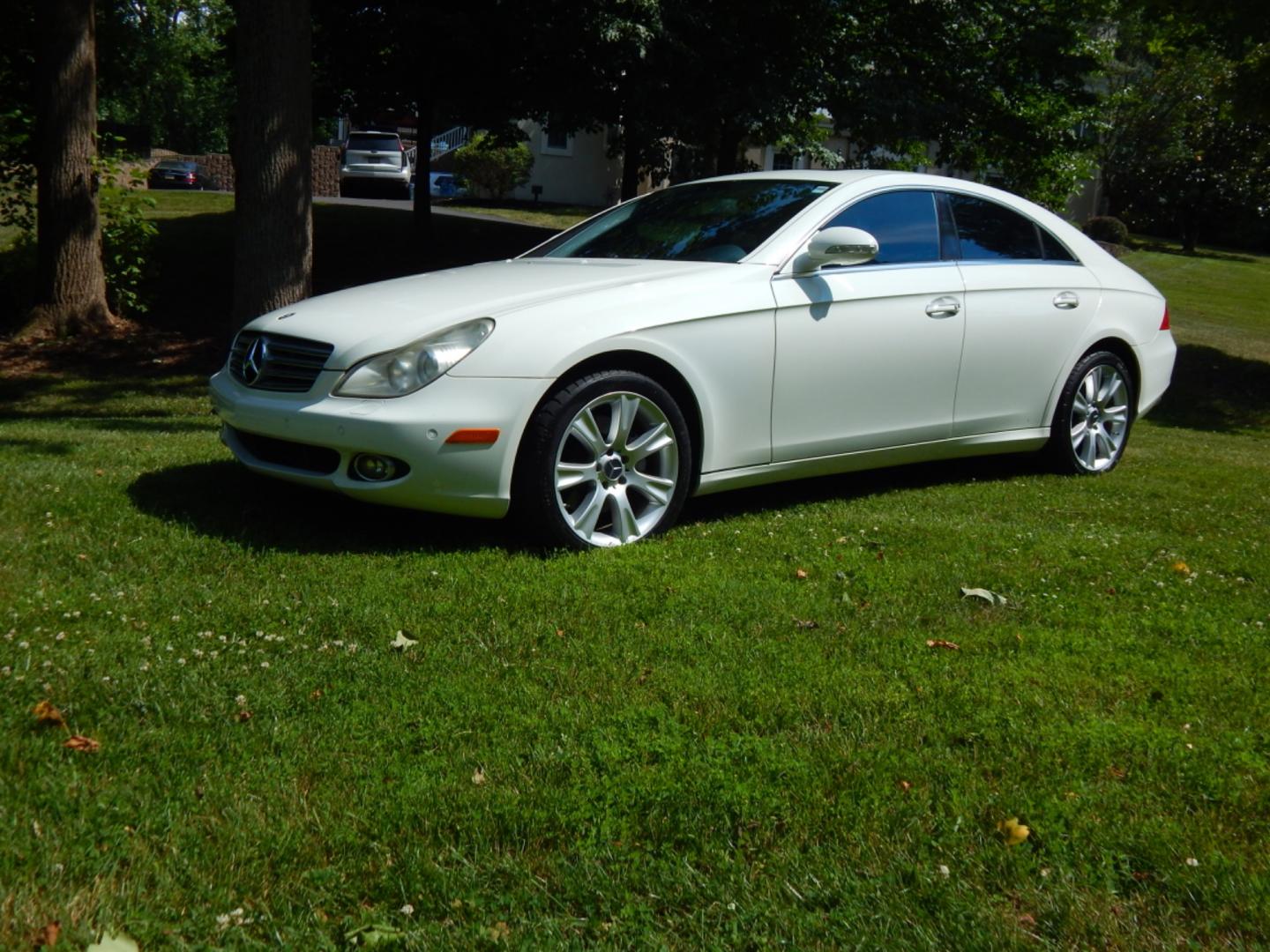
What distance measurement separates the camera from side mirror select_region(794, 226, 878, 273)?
19.4 feet

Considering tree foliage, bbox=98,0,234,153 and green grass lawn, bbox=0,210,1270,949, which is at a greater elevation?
tree foliage, bbox=98,0,234,153

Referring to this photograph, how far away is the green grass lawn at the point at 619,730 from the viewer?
2.72m

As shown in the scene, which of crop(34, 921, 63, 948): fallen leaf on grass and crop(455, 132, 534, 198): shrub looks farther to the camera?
crop(455, 132, 534, 198): shrub

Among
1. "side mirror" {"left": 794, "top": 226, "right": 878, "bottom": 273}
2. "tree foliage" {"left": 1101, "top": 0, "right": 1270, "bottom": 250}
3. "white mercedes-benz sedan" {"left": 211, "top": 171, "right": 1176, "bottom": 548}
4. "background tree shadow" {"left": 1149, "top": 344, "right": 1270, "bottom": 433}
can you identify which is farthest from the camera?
"tree foliage" {"left": 1101, "top": 0, "right": 1270, "bottom": 250}

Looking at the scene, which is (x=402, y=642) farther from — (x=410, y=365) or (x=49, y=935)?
(x=49, y=935)

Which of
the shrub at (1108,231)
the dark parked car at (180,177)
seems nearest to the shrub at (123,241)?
the shrub at (1108,231)

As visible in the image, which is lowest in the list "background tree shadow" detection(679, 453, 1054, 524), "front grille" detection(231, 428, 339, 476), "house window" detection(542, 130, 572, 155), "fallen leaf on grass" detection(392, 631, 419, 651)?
"background tree shadow" detection(679, 453, 1054, 524)

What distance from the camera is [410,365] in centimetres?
511

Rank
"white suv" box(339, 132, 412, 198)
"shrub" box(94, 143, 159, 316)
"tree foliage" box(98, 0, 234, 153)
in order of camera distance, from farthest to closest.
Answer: "tree foliage" box(98, 0, 234, 153)
"white suv" box(339, 132, 412, 198)
"shrub" box(94, 143, 159, 316)

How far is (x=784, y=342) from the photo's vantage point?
590 centimetres

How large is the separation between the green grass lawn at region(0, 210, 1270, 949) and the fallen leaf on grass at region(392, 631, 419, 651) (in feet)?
0.06

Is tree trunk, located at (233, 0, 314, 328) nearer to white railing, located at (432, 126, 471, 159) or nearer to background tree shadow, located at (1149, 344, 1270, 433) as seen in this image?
background tree shadow, located at (1149, 344, 1270, 433)

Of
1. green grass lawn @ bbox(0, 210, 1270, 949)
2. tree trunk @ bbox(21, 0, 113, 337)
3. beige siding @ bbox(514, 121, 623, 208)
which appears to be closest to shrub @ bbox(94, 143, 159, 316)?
tree trunk @ bbox(21, 0, 113, 337)

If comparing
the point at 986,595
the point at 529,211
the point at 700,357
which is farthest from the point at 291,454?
the point at 529,211
